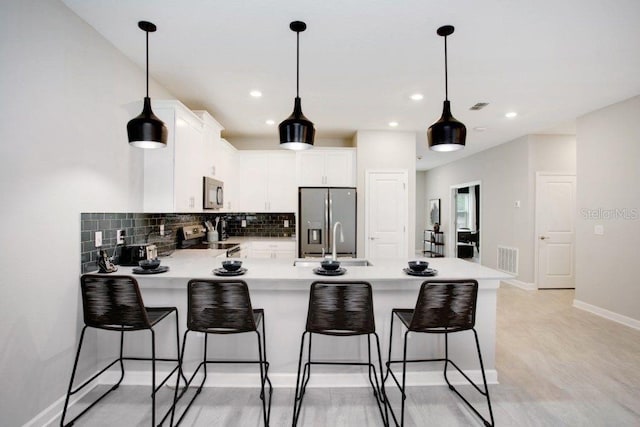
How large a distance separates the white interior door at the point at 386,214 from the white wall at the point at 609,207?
7.65 ft

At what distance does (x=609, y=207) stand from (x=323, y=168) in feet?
12.4

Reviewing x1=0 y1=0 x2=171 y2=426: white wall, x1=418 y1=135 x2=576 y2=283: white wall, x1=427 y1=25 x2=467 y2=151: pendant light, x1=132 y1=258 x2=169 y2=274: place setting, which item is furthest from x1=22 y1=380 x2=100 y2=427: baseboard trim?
x1=418 y1=135 x2=576 y2=283: white wall

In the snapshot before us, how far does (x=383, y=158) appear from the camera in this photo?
16.4 ft

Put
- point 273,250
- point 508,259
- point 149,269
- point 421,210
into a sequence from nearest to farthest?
point 149,269 → point 273,250 → point 508,259 → point 421,210

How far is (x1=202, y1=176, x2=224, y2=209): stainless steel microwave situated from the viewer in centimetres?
364

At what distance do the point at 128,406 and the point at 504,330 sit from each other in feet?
12.0

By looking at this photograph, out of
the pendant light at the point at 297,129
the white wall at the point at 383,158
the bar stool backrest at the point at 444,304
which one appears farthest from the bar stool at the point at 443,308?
the white wall at the point at 383,158

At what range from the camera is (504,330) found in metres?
3.51

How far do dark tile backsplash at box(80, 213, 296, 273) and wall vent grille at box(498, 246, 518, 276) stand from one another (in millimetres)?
3950

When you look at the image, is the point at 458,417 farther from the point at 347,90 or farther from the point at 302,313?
the point at 347,90

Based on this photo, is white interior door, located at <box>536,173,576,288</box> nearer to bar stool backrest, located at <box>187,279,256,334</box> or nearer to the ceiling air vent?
the ceiling air vent

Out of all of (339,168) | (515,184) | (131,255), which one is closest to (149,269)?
(131,255)

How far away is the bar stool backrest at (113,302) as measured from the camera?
6.04 feet

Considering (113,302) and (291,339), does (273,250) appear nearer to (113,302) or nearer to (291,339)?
(291,339)
